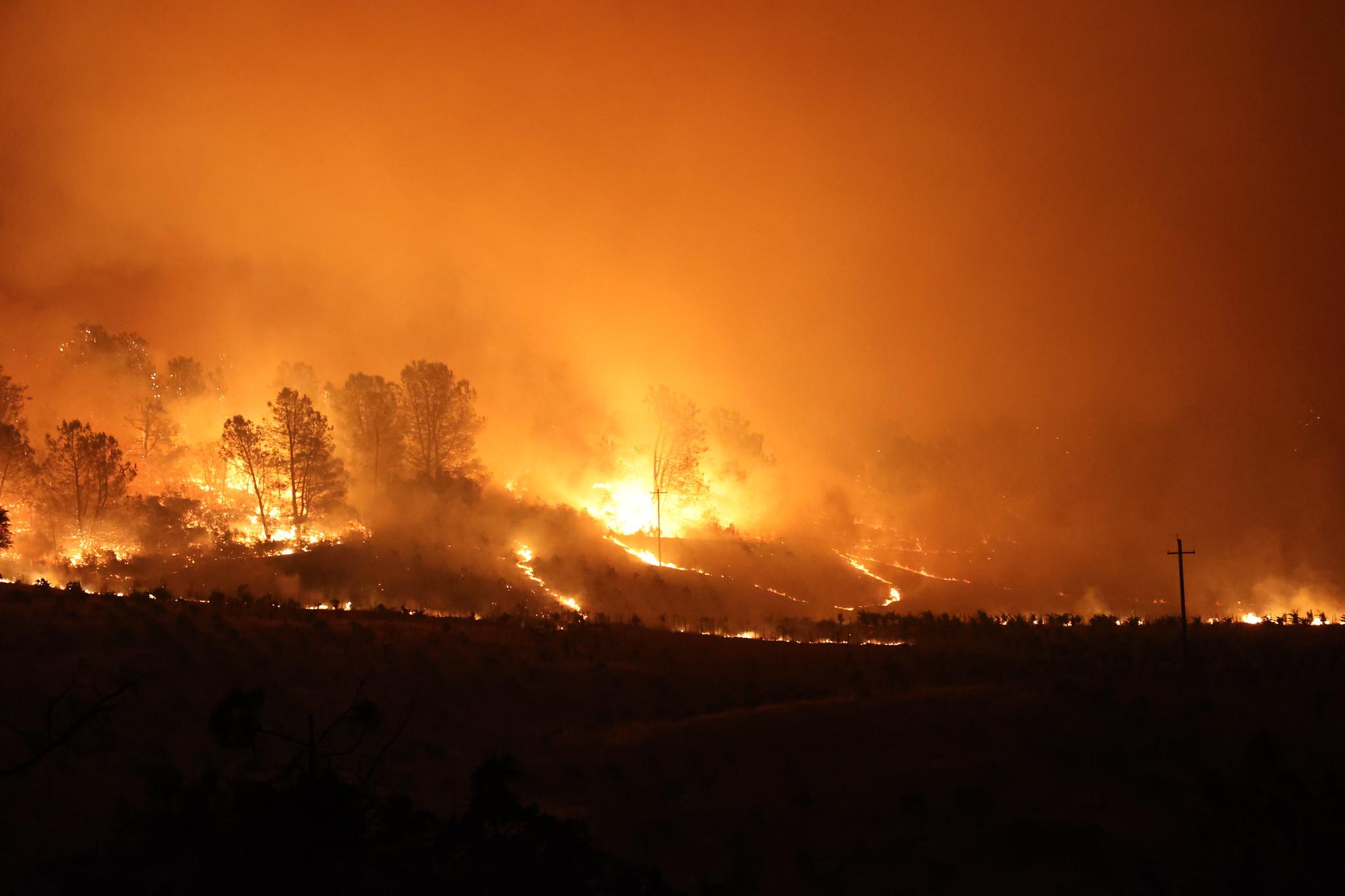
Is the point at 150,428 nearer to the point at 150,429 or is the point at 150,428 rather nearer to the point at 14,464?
the point at 150,429

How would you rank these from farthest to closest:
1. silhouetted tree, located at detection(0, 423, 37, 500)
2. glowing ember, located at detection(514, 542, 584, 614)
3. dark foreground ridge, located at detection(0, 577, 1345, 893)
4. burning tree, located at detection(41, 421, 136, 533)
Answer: burning tree, located at detection(41, 421, 136, 533)
silhouetted tree, located at detection(0, 423, 37, 500)
glowing ember, located at detection(514, 542, 584, 614)
dark foreground ridge, located at detection(0, 577, 1345, 893)

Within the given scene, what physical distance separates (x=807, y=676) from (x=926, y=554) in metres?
46.4

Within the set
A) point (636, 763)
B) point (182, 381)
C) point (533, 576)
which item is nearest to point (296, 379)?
point (182, 381)

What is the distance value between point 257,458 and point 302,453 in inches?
95.4

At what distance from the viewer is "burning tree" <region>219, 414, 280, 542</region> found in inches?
1868

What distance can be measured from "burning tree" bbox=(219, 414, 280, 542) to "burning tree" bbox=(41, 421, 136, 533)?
5623mm

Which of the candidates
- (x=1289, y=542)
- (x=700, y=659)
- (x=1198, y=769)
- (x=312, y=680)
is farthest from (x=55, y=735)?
(x=1289, y=542)

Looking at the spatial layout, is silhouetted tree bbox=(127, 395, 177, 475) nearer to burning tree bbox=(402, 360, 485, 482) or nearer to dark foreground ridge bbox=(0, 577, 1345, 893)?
burning tree bbox=(402, 360, 485, 482)

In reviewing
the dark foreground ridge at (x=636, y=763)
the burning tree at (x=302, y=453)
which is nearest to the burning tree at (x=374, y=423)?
the burning tree at (x=302, y=453)

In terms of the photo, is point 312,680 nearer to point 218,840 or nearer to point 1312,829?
point 218,840

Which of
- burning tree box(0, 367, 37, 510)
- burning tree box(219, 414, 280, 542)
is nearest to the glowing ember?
burning tree box(219, 414, 280, 542)

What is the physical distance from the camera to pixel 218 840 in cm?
697

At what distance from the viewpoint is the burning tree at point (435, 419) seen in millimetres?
55250

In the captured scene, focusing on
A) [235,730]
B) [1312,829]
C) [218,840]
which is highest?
[235,730]
